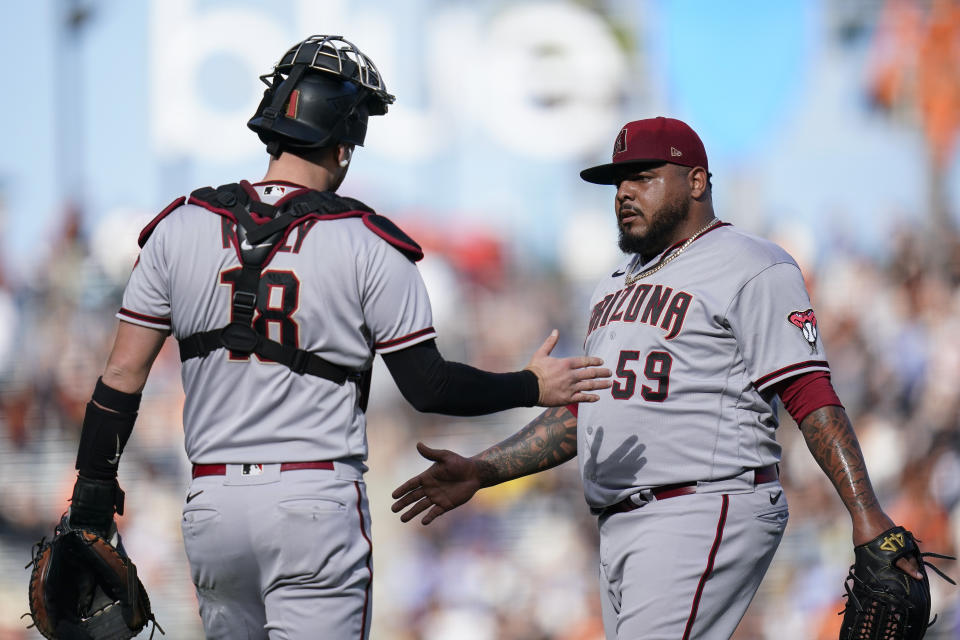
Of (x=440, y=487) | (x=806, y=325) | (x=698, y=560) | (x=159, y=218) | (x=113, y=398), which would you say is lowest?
(x=698, y=560)

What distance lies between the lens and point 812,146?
415 inches

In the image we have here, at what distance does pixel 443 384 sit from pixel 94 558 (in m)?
1.17

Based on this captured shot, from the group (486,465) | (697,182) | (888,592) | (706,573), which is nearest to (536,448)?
(486,465)

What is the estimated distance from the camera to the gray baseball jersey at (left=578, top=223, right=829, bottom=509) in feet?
11.3

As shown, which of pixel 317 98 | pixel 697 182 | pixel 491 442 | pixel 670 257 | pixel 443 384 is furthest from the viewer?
pixel 491 442

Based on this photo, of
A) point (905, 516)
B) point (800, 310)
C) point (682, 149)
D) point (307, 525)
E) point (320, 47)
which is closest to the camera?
point (307, 525)

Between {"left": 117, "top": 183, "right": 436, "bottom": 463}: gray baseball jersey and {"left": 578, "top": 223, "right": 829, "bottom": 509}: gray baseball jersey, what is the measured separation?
3.01 feet

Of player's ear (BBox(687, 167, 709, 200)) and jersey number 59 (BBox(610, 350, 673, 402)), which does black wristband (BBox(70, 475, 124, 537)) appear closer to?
jersey number 59 (BBox(610, 350, 673, 402))

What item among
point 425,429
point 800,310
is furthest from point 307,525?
point 425,429

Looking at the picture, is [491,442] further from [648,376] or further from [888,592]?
[888,592]

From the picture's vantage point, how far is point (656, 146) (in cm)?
382

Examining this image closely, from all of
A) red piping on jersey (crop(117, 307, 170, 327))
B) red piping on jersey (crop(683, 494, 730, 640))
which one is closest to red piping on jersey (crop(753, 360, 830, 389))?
red piping on jersey (crop(683, 494, 730, 640))

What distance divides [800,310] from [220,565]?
197 cm

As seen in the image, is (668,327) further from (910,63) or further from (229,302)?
(910,63)
